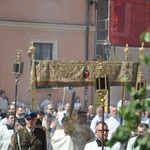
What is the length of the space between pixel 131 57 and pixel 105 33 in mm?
1548

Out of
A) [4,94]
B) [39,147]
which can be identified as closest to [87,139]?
[39,147]

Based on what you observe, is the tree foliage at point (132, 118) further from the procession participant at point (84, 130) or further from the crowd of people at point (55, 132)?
the procession participant at point (84, 130)

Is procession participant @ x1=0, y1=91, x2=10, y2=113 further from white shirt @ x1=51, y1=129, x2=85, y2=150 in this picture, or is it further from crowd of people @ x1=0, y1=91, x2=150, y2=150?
white shirt @ x1=51, y1=129, x2=85, y2=150

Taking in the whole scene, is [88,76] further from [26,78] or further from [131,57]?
[131,57]

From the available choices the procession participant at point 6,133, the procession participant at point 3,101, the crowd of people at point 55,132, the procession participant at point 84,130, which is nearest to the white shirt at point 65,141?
the crowd of people at point 55,132

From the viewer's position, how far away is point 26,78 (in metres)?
25.1

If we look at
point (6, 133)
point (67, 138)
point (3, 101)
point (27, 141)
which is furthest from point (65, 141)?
point (3, 101)

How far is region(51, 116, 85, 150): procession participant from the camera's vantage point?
11.8 m

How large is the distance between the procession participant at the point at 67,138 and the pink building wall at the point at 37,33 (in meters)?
12.9

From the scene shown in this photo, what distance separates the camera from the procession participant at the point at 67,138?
1184cm

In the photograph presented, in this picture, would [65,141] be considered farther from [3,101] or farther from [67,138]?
[3,101]

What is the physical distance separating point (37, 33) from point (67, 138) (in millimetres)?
14411

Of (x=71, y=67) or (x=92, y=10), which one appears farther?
(x=92, y=10)

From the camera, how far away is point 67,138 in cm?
1190
